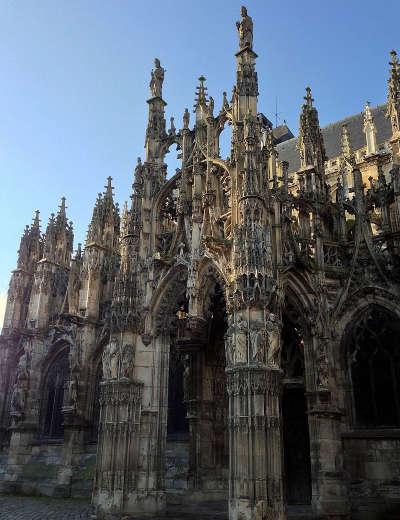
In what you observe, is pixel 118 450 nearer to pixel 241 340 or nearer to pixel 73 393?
pixel 241 340

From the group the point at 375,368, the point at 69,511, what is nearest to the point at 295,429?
the point at 375,368

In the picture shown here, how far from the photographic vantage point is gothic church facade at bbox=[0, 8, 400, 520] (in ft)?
39.4

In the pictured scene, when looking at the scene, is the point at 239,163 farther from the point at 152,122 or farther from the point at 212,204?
the point at 152,122

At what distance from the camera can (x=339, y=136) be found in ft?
106

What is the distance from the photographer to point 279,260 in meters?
13.4

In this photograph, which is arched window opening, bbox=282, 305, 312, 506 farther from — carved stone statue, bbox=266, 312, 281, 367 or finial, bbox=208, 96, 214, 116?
finial, bbox=208, 96, 214, 116

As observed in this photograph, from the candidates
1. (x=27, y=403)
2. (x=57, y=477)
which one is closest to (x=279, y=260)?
(x=57, y=477)

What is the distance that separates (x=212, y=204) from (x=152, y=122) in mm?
4597

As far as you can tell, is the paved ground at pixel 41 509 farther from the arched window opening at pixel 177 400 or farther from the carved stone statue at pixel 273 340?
the carved stone statue at pixel 273 340

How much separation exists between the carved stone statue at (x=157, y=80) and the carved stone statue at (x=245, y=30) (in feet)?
12.0

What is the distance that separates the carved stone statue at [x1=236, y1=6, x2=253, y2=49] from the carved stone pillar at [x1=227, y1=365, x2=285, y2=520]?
9.69 m

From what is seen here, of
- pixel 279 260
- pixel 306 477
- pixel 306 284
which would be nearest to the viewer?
pixel 279 260

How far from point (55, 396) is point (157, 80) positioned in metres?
13.7

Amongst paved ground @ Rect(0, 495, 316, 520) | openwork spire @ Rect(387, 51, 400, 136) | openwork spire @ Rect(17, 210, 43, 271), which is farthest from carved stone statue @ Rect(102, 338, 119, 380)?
openwork spire @ Rect(17, 210, 43, 271)
